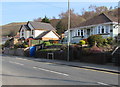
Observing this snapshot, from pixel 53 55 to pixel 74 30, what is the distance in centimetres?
1540

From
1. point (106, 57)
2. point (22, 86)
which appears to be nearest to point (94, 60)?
point (106, 57)

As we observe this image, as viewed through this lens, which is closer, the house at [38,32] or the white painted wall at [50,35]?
the white painted wall at [50,35]

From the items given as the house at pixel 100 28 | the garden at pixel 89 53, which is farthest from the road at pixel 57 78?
the house at pixel 100 28

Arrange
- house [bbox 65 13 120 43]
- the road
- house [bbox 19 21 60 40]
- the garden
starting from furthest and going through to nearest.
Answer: house [bbox 19 21 60 40]
house [bbox 65 13 120 43]
the garden
the road

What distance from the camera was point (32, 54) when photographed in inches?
1213

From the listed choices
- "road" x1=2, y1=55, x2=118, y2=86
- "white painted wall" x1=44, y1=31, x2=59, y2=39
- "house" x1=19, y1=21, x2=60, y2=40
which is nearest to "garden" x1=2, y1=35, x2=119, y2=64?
"road" x1=2, y1=55, x2=118, y2=86

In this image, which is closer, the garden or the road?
the road

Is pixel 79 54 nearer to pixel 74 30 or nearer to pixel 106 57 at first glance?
pixel 106 57

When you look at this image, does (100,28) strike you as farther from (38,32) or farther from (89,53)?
(38,32)

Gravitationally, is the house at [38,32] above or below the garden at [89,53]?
above

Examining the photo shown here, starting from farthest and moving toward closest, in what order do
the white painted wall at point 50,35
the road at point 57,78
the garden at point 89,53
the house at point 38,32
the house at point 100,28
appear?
the house at point 38,32 → the white painted wall at point 50,35 → the house at point 100,28 → the garden at point 89,53 → the road at point 57,78

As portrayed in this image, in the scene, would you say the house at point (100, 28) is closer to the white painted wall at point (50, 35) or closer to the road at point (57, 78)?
the white painted wall at point (50, 35)

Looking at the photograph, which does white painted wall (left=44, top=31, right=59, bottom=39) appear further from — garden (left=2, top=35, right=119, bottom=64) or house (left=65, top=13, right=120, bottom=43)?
garden (left=2, top=35, right=119, bottom=64)

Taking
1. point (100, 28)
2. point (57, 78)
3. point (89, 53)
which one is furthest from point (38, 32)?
point (57, 78)
